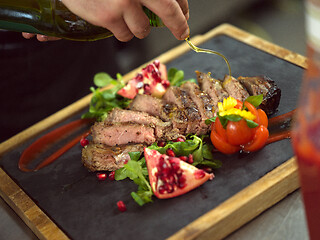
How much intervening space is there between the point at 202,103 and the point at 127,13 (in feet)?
2.79

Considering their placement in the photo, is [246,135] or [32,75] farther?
[32,75]

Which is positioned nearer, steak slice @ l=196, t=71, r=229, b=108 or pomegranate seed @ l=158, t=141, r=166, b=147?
pomegranate seed @ l=158, t=141, r=166, b=147

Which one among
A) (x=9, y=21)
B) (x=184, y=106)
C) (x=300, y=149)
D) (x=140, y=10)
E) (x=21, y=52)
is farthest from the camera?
(x=21, y=52)

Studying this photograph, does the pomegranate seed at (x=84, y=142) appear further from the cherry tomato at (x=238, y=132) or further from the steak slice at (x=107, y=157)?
the cherry tomato at (x=238, y=132)

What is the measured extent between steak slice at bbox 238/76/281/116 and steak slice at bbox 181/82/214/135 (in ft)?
0.90

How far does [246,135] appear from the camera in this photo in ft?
8.24

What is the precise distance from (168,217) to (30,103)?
1844 millimetres

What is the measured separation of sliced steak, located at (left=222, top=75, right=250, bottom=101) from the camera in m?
2.82

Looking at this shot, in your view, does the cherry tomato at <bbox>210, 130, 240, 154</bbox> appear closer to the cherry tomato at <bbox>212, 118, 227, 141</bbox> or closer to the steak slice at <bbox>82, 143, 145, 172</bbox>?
the cherry tomato at <bbox>212, 118, 227, 141</bbox>

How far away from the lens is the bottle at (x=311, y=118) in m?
1.34

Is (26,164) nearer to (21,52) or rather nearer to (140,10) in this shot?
(21,52)

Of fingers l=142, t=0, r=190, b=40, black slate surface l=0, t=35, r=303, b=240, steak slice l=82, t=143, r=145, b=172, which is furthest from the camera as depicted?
steak slice l=82, t=143, r=145, b=172

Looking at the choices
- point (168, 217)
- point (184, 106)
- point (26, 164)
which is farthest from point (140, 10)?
point (26, 164)

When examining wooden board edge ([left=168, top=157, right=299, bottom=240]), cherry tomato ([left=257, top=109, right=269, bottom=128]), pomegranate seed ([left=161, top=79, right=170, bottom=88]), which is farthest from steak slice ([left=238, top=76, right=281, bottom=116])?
pomegranate seed ([left=161, top=79, right=170, bottom=88])
